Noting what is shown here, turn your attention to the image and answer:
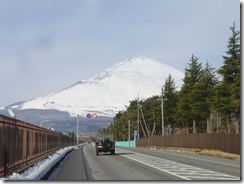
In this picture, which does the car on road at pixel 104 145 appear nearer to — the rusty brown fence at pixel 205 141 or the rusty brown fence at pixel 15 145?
the rusty brown fence at pixel 205 141

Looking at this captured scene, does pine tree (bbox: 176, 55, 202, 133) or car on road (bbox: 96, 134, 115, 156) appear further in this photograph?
pine tree (bbox: 176, 55, 202, 133)

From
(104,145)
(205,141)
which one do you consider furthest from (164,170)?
(205,141)

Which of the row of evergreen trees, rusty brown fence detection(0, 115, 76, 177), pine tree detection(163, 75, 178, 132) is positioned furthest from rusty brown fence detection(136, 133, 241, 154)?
pine tree detection(163, 75, 178, 132)

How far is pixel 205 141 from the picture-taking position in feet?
158

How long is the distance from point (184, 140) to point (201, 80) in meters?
26.7

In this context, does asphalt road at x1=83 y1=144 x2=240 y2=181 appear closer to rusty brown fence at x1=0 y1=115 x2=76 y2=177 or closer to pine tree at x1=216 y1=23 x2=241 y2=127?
rusty brown fence at x1=0 y1=115 x2=76 y2=177

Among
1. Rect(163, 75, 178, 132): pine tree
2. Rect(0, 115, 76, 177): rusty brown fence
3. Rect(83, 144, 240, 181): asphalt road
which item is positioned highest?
Rect(163, 75, 178, 132): pine tree

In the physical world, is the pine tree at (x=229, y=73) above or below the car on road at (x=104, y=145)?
above

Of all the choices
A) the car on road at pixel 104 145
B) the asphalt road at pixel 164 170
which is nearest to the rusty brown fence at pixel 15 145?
the asphalt road at pixel 164 170

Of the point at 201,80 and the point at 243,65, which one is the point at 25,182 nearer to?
the point at 243,65

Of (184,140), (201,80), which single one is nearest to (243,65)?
(184,140)

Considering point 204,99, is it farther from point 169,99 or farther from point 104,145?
point 104,145

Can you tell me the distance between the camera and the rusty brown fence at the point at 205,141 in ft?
123

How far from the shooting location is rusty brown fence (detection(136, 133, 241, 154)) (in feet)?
123
